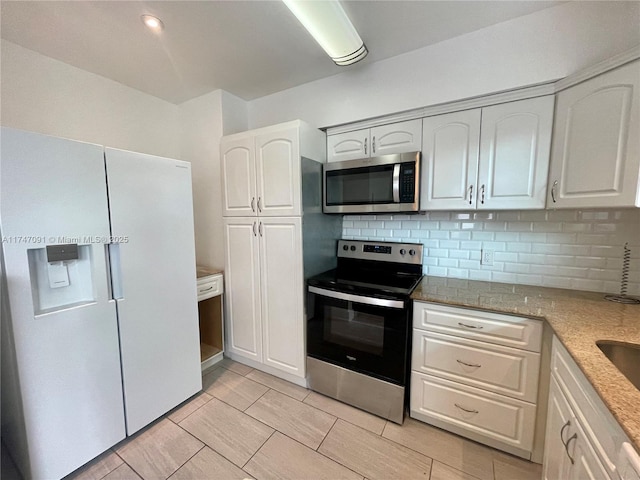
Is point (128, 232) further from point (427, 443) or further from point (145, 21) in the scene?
point (427, 443)

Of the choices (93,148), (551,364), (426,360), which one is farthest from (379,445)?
(93,148)

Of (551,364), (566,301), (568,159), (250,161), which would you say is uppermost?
(250,161)

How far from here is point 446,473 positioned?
136 centimetres

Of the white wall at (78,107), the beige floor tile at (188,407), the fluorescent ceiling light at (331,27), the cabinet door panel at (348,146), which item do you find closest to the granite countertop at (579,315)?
the cabinet door panel at (348,146)

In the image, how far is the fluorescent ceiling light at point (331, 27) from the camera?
126cm

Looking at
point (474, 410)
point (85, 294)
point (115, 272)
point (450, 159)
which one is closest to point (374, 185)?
point (450, 159)

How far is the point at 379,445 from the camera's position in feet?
5.04

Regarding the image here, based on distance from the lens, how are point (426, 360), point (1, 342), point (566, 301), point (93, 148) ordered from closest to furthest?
point (1, 342) → point (93, 148) → point (566, 301) → point (426, 360)

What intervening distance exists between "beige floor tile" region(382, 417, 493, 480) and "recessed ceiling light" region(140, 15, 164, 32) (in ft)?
9.67

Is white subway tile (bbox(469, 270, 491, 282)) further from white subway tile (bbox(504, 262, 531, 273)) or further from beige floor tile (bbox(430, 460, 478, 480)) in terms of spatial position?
beige floor tile (bbox(430, 460, 478, 480))

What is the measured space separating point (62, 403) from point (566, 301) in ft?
9.14

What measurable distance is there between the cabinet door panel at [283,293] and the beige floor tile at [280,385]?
13cm

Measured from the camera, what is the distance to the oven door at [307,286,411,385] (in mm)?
1597

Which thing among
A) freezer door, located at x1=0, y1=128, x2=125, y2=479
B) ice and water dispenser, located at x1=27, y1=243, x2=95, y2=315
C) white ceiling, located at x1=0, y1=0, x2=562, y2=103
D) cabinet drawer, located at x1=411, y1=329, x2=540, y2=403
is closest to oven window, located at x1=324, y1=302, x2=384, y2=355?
cabinet drawer, located at x1=411, y1=329, x2=540, y2=403
